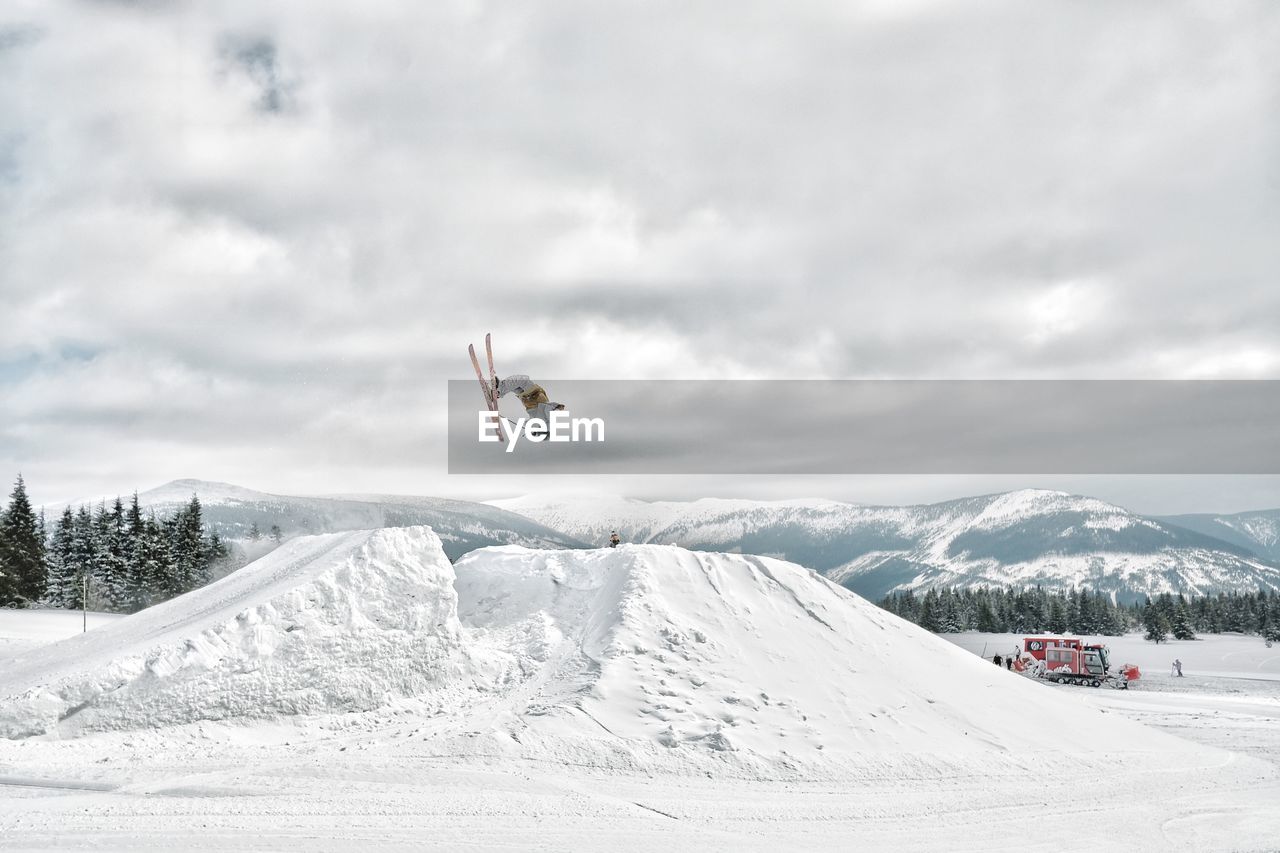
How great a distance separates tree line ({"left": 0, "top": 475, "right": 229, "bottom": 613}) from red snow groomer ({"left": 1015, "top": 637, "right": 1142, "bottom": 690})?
1862 inches

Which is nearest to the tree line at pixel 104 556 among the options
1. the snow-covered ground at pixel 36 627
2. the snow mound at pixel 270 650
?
the snow-covered ground at pixel 36 627

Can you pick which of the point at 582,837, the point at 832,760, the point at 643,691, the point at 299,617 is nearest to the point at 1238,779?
the point at 832,760

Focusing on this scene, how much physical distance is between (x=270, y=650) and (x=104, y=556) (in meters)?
43.5

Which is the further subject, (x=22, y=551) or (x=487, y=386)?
(x=22, y=551)

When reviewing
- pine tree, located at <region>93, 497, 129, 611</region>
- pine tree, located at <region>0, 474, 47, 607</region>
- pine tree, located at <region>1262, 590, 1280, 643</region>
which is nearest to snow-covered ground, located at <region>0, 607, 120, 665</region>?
pine tree, located at <region>0, 474, 47, 607</region>

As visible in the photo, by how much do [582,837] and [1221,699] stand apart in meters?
31.3

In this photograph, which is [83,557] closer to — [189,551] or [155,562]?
[155,562]

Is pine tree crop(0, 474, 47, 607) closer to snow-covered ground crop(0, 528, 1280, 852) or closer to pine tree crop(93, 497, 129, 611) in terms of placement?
pine tree crop(93, 497, 129, 611)

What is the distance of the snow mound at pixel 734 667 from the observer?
49.2 ft

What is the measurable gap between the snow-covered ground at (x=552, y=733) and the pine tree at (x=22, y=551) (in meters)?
34.2

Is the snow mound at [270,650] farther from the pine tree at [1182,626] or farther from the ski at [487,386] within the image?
the pine tree at [1182,626]

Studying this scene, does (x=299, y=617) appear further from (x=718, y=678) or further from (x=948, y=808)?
(x=948, y=808)

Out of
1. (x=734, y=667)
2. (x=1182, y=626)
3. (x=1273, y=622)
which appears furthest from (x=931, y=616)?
(x=734, y=667)

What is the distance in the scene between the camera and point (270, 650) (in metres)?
14.4
